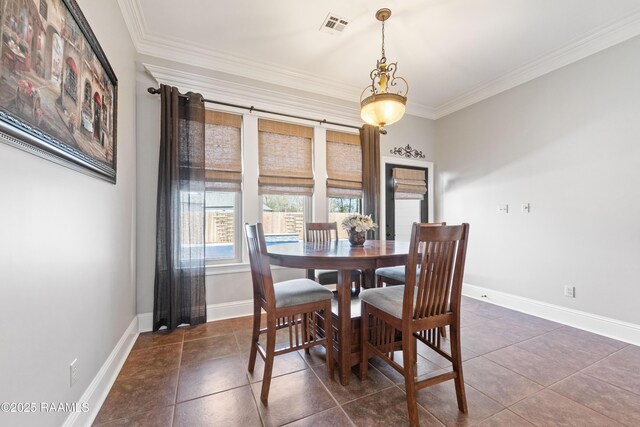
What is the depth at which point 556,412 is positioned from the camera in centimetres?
153

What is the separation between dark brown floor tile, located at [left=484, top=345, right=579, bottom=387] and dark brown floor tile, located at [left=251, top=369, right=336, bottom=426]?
1.42m

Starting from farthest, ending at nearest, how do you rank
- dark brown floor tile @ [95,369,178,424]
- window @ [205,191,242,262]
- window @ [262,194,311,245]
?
window @ [262,194,311,245], window @ [205,191,242,262], dark brown floor tile @ [95,369,178,424]

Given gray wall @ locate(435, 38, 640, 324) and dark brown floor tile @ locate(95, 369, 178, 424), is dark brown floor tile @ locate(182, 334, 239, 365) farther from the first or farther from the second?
gray wall @ locate(435, 38, 640, 324)

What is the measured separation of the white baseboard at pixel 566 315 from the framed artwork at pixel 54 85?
4.35 m

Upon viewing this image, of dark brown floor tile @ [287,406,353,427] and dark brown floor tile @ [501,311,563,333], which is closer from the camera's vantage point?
dark brown floor tile @ [287,406,353,427]

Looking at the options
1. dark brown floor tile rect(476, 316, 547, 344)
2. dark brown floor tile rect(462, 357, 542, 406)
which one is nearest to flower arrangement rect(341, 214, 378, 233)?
dark brown floor tile rect(462, 357, 542, 406)

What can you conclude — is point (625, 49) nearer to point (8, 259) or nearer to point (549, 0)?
point (549, 0)

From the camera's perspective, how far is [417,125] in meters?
4.37

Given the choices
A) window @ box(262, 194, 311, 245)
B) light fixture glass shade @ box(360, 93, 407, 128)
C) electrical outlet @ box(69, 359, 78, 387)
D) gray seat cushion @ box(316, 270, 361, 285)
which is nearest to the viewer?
electrical outlet @ box(69, 359, 78, 387)

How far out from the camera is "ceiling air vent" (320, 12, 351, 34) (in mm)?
2415

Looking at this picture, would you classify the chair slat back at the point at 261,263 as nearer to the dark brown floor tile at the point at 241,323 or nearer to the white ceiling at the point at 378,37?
the dark brown floor tile at the point at 241,323

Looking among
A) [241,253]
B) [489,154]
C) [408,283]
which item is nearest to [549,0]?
[489,154]

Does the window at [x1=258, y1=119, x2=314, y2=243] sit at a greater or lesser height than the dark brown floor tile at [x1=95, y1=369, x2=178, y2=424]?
greater

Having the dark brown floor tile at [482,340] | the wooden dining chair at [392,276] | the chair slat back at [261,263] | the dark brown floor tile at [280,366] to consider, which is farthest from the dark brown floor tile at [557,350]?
the chair slat back at [261,263]
